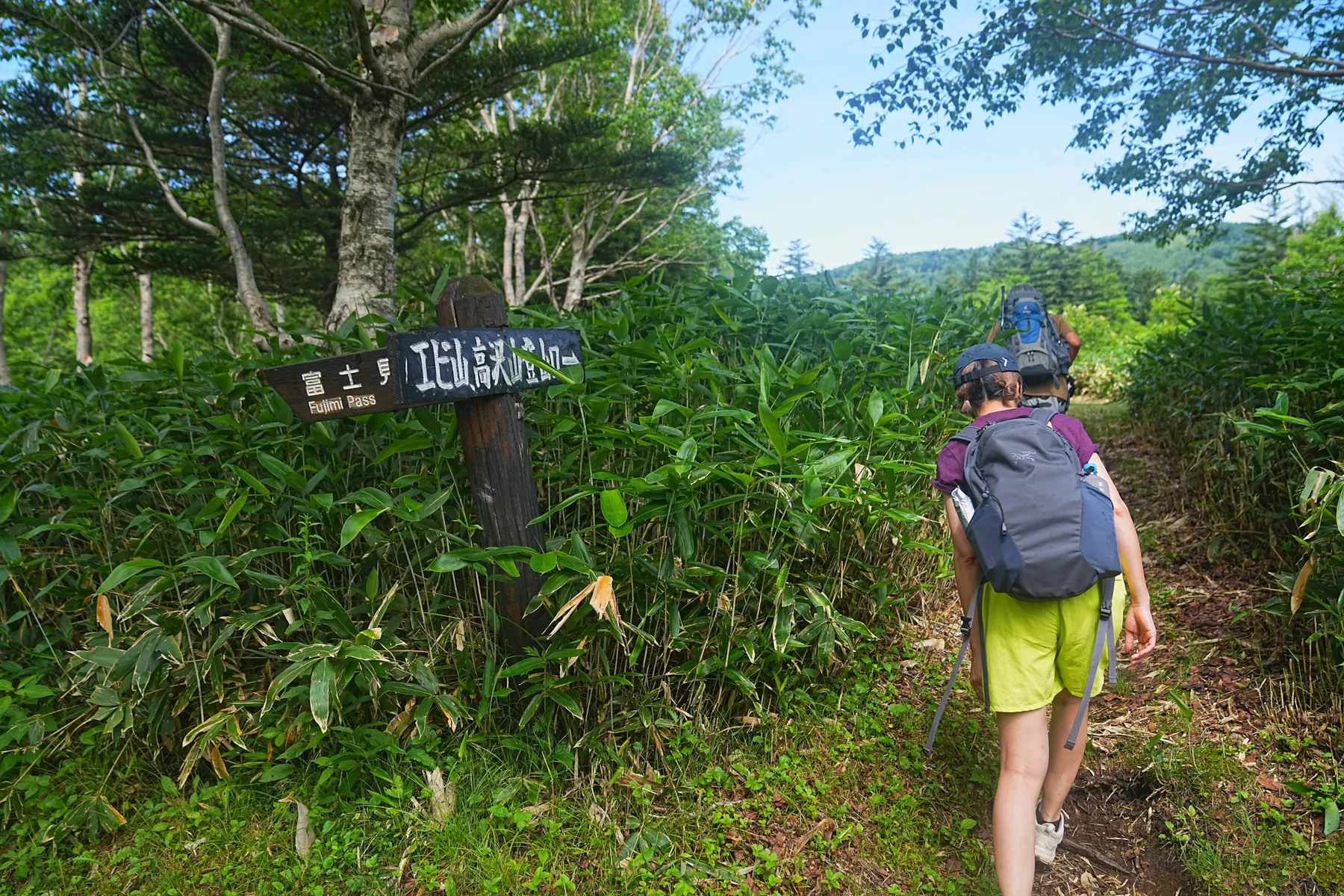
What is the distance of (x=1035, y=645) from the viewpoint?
65.2 inches

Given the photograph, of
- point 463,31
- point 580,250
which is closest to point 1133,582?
point 463,31

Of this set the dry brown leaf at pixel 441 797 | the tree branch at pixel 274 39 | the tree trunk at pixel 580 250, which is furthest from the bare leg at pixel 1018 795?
the tree trunk at pixel 580 250

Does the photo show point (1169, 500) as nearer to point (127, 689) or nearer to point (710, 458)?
point (710, 458)

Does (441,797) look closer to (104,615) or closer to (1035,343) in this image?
(104,615)

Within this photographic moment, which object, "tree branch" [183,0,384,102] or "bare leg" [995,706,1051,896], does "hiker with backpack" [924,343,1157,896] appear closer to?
"bare leg" [995,706,1051,896]

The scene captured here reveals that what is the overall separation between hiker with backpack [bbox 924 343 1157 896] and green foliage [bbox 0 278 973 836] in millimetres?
439

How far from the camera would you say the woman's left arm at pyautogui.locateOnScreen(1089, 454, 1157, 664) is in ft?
5.53

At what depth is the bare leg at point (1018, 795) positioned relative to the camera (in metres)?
1.60

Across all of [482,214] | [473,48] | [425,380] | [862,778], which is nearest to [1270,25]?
[862,778]

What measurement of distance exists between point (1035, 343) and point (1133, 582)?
157 centimetres

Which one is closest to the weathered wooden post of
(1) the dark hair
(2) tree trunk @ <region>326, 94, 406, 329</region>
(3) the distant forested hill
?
(1) the dark hair

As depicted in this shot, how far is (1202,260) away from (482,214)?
81622 mm

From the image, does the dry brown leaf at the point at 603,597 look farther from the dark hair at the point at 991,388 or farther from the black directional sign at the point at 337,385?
the dark hair at the point at 991,388

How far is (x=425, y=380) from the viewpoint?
70.8 inches
